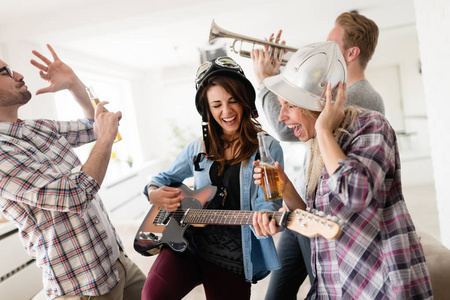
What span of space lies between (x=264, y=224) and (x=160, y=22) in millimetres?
2921

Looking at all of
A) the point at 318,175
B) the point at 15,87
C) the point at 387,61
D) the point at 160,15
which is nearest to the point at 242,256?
the point at 318,175

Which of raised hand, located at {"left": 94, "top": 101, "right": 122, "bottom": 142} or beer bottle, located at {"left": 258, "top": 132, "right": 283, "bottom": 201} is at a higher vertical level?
raised hand, located at {"left": 94, "top": 101, "right": 122, "bottom": 142}

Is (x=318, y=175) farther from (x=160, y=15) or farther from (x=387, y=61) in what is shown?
(x=387, y=61)

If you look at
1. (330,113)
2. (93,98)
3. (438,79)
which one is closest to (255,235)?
(330,113)

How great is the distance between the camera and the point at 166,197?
1641 millimetres

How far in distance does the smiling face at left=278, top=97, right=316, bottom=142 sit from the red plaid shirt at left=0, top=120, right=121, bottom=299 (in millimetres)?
825

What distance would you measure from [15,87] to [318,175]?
1.39 meters

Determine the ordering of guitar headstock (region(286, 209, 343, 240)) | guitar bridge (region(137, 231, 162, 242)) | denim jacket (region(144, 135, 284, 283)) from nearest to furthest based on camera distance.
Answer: guitar headstock (region(286, 209, 343, 240)) < denim jacket (region(144, 135, 284, 283)) < guitar bridge (region(137, 231, 162, 242))

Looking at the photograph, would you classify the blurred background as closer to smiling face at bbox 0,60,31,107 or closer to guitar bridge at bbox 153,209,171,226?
guitar bridge at bbox 153,209,171,226

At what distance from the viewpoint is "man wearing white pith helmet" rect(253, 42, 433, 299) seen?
3.18ft

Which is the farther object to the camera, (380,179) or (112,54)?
(112,54)

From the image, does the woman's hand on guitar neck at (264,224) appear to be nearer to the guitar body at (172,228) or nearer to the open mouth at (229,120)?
the guitar body at (172,228)

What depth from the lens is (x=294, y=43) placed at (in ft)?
20.0

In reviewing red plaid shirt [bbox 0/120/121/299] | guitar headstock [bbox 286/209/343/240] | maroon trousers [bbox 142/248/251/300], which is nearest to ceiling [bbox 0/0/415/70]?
red plaid shirt [bbox 0/120/121/299]
